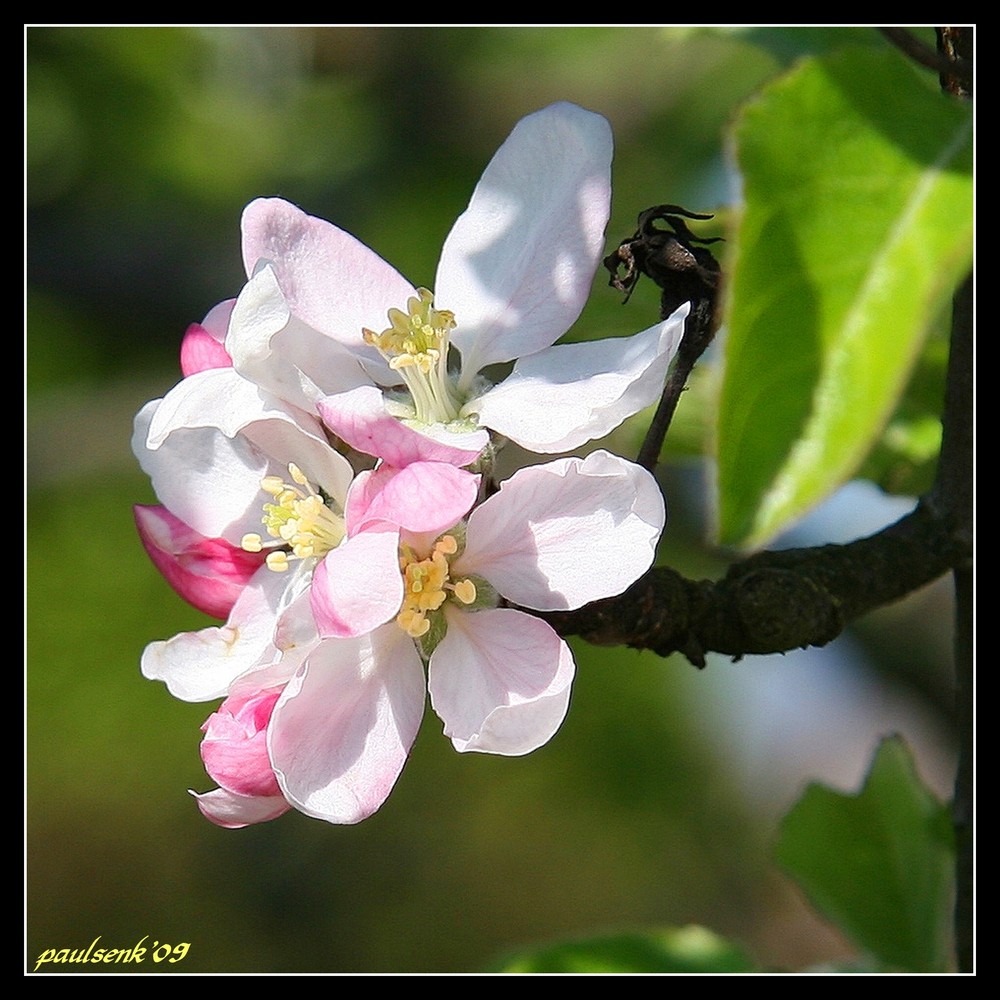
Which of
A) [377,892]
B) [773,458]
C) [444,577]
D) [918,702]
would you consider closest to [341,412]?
[444,577]

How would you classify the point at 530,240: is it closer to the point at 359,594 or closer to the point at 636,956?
the point at 359,594

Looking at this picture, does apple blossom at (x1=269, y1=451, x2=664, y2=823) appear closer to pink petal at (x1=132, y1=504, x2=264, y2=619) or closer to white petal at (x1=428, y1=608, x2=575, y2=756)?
white petal at (x1=428, y1=608, x2=575, y2=756)

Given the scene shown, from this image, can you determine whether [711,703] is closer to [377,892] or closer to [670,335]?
[377,892]

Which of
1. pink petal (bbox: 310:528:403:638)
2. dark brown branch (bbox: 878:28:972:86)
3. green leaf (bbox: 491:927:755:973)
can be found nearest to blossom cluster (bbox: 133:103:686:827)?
pink petal (bbox: 310:528:403:638)

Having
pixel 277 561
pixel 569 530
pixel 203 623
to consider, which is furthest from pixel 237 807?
pixel 203 623

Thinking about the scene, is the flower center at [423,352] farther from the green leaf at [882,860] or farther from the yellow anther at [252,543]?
the green leaf at [882,860]

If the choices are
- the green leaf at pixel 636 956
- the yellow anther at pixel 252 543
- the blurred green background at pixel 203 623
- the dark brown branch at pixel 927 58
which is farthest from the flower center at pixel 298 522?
the blurred green background at pixel 203 623
